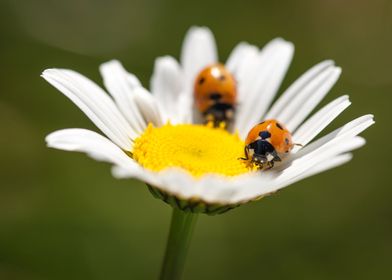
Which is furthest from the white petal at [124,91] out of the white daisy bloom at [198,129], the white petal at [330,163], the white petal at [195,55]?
the white petal at [330,163]

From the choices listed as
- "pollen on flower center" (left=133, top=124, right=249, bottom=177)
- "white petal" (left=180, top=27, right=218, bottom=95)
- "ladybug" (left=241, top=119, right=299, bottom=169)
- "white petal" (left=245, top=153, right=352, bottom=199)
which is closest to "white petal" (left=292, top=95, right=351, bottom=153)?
"ladybug" (left=241, top=119, right=299, bottom=169)

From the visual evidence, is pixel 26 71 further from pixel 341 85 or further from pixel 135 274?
pixel 341 85

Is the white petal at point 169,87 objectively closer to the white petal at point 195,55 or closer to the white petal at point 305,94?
the white petal at point 195,55

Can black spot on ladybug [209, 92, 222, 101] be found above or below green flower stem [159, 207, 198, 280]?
above

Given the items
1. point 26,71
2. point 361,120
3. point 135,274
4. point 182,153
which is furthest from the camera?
point 26,71

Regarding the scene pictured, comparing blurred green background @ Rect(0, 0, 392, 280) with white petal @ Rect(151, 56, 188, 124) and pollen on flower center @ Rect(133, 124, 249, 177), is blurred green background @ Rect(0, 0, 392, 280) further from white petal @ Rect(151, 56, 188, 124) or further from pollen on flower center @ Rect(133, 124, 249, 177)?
pollen on flower center @ Rect(133, 124, 249, 177)

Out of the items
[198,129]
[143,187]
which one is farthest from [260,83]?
[143,187]

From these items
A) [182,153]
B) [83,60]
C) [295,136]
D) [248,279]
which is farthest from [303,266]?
[83,60]
